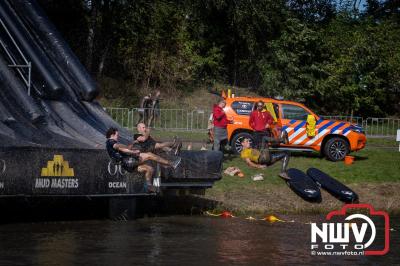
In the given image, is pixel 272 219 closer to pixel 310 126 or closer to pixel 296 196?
pixel 296 196

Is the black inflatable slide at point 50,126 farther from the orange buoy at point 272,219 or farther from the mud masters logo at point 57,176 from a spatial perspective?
the orange buoy at point 272,219

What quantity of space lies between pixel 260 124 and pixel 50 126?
26.3 ft

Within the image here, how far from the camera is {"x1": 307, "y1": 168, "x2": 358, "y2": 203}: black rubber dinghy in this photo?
72.5 feet

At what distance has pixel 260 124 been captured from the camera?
81.0 ft

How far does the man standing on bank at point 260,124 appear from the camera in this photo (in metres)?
24.6

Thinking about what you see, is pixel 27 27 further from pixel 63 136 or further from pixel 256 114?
pixel 256 114

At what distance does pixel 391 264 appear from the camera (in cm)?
1397

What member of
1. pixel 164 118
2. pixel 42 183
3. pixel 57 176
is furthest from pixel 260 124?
pixel 42 183

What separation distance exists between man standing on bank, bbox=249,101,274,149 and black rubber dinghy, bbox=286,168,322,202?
5.88 feet

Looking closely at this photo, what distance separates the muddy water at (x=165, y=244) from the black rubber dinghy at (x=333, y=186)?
3127 mm

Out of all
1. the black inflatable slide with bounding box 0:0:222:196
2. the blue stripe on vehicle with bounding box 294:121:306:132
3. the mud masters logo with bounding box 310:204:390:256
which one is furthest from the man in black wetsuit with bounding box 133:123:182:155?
the blue stripe on vehicle with bounding box 294:121:306:132

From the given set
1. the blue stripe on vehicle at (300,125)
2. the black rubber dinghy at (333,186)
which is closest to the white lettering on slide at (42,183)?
the black rubber dinghy at (333,186)

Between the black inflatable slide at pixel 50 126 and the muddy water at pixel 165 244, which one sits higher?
the black inflatable slide at pixel 50 126

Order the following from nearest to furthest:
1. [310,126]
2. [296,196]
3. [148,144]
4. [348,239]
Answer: [348,239], [148,144], [296,196], [310,126]
